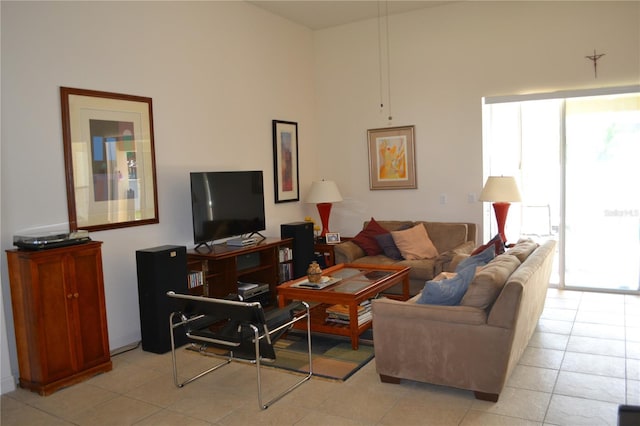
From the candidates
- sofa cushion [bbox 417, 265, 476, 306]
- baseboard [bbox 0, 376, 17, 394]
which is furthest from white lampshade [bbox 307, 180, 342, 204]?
baseboard [bbox 0, 376, 17, 394]

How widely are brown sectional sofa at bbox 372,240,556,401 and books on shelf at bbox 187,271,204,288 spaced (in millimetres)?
2020

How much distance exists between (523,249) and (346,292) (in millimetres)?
1553

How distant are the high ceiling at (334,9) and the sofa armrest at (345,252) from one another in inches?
115

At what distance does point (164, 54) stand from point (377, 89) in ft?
9.90

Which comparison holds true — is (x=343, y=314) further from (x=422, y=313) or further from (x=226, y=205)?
(x=226, y=205)

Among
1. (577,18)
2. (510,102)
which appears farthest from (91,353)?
(577,18)

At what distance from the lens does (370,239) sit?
6.30 metres

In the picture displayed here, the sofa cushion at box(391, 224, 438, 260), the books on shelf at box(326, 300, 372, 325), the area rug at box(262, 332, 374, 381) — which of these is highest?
the sofa cushion at box(391, 224, 438, 260)

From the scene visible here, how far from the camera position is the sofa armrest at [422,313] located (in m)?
3.27

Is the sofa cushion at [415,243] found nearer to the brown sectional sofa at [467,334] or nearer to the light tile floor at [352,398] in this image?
the light tile floor at [352,398]

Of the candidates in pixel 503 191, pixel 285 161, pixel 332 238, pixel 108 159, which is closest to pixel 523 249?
pixel 503 191

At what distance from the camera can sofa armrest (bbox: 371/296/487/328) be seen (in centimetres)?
327

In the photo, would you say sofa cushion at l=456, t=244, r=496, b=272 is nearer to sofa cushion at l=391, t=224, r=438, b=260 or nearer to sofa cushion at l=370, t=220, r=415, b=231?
sofa cushion at l=391, t=224, r=438, b=260

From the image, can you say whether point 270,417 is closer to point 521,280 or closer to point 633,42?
point 521,280
